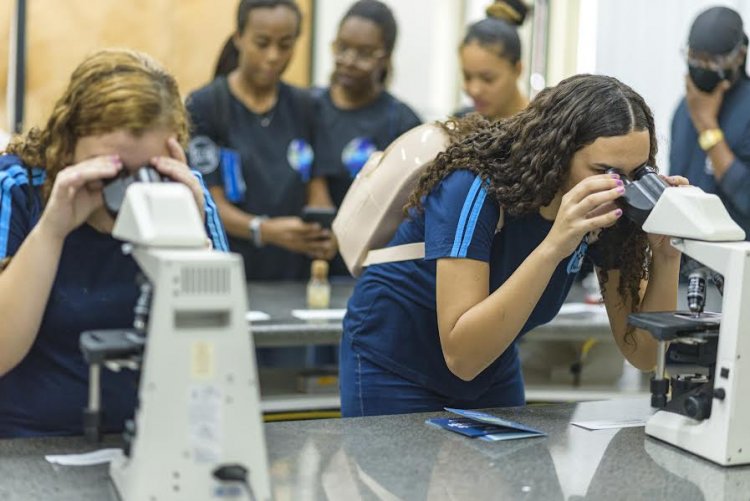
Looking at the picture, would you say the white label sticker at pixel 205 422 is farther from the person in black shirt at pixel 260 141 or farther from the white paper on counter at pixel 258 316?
the person in black shirt at pixel 260 141

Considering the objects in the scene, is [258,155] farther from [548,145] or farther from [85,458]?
[85,458]

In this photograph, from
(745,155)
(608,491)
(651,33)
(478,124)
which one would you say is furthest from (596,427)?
(651,33)

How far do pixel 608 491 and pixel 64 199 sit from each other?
915mm

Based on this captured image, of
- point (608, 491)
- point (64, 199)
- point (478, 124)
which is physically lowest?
point (608, 491)

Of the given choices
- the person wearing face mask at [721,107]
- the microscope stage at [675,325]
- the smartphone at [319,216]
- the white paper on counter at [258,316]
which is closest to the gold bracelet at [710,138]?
the person wearing face mask at [721,107]

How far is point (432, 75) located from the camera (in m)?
6.21

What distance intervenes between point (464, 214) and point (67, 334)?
69cm

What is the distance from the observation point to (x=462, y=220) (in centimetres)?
190

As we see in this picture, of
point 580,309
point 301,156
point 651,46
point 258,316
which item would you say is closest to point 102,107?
point 258,316

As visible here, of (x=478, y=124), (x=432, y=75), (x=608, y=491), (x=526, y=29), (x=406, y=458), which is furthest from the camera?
(x=432, y=75)

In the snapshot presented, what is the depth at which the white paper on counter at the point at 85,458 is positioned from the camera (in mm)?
1651

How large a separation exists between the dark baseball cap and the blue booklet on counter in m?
2.02

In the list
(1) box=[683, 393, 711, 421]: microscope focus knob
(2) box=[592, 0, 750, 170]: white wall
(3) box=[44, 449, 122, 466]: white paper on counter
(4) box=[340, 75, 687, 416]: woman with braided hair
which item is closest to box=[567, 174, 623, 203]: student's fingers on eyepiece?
(4) box=[340, 75, 687, 416]: woman with braided hair

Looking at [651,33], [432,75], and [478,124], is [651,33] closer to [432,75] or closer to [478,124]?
[432,75]
